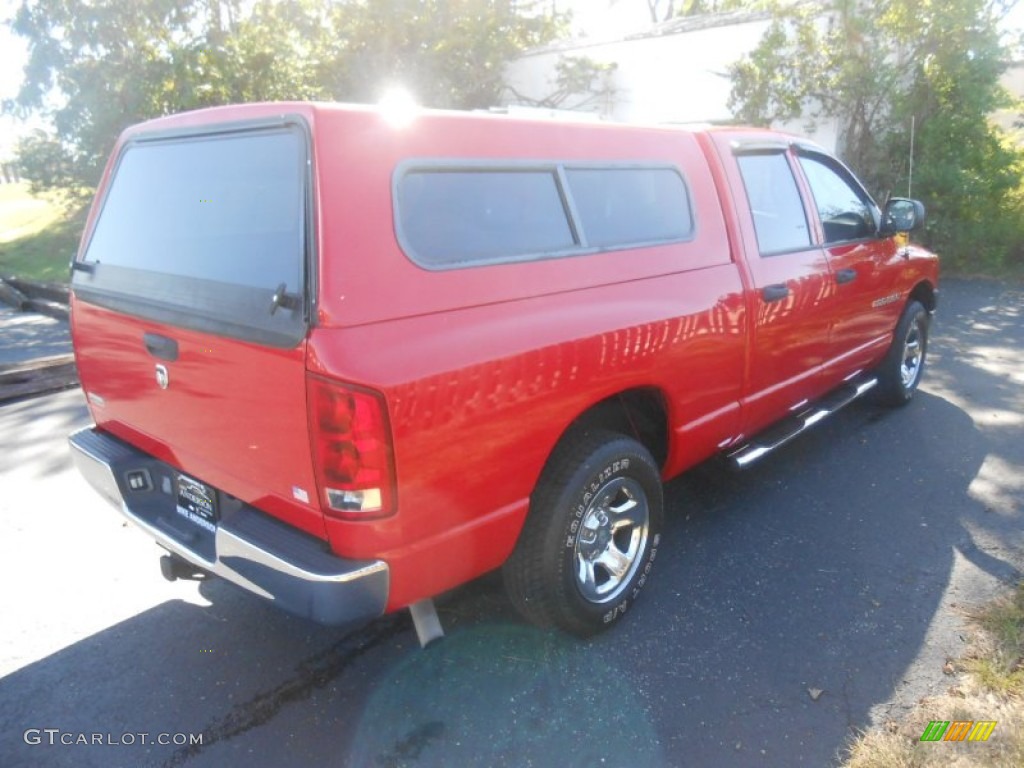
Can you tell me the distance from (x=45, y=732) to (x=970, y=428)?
5.42 m

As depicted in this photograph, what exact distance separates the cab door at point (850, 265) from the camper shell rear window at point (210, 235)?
3.00m

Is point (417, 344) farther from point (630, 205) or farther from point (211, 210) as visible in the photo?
point (630, 205)

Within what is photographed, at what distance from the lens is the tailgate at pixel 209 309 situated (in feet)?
7.19

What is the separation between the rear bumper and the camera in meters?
2.16

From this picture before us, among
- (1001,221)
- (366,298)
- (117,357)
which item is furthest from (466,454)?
(1001,221)

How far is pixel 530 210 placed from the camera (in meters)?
2.68

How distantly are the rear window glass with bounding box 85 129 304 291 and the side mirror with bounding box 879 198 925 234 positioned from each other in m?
3.82

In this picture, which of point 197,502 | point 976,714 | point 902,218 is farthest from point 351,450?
point 902,218

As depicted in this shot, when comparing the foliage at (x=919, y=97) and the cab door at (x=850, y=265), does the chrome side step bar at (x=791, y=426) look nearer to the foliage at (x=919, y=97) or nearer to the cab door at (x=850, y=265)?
the cab door at (x=850, y=265)

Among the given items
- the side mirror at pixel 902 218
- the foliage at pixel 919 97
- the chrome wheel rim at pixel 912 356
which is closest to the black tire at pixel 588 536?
the side mirror at pixel 902 218

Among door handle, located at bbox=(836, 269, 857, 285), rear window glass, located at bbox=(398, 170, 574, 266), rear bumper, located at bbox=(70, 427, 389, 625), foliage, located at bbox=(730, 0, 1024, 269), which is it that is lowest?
rear bumper, located at bbox=(70, 427, 389, 625)

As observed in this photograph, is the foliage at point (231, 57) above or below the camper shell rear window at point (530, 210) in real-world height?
above

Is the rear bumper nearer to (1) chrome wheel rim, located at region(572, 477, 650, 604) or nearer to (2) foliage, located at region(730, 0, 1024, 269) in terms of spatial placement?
(1) chrome wheel rim, located at region(572, 477, 650, 604)

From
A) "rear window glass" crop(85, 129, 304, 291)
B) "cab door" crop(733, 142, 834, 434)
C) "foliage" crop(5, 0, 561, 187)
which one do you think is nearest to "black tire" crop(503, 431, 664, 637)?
"cab door" crop(733, 142, 834, 434)
